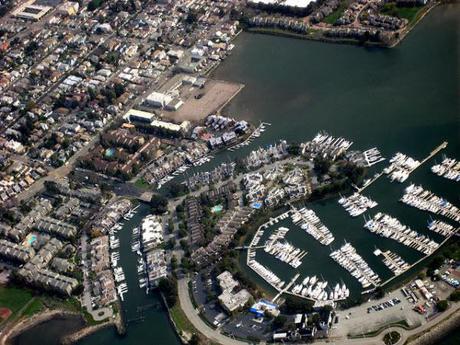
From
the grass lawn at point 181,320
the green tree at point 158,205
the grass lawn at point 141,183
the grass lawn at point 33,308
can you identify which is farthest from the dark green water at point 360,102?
the grass lawn at point 33,308

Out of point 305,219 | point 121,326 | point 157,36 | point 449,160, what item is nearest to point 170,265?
point 121,326

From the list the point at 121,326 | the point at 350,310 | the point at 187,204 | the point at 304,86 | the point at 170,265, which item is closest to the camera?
the point at 350,310

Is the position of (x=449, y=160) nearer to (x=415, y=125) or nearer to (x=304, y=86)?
(x=415, y=125)

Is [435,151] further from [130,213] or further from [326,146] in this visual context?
[130,213]

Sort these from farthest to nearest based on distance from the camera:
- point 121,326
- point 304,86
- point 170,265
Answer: point 304,86
point 170,265
point 121,326

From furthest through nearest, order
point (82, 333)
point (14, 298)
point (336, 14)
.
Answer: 1. point (336, 14)
2. point (14, 298)
3. point (82, 333)

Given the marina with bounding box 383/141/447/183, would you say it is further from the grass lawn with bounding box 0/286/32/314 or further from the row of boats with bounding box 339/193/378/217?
the grass lawn with bounding box 0/286/32/314

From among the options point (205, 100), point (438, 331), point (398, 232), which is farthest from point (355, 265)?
point (205, 100)

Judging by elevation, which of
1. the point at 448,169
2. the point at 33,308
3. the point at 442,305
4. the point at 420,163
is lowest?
the point at 33,308
